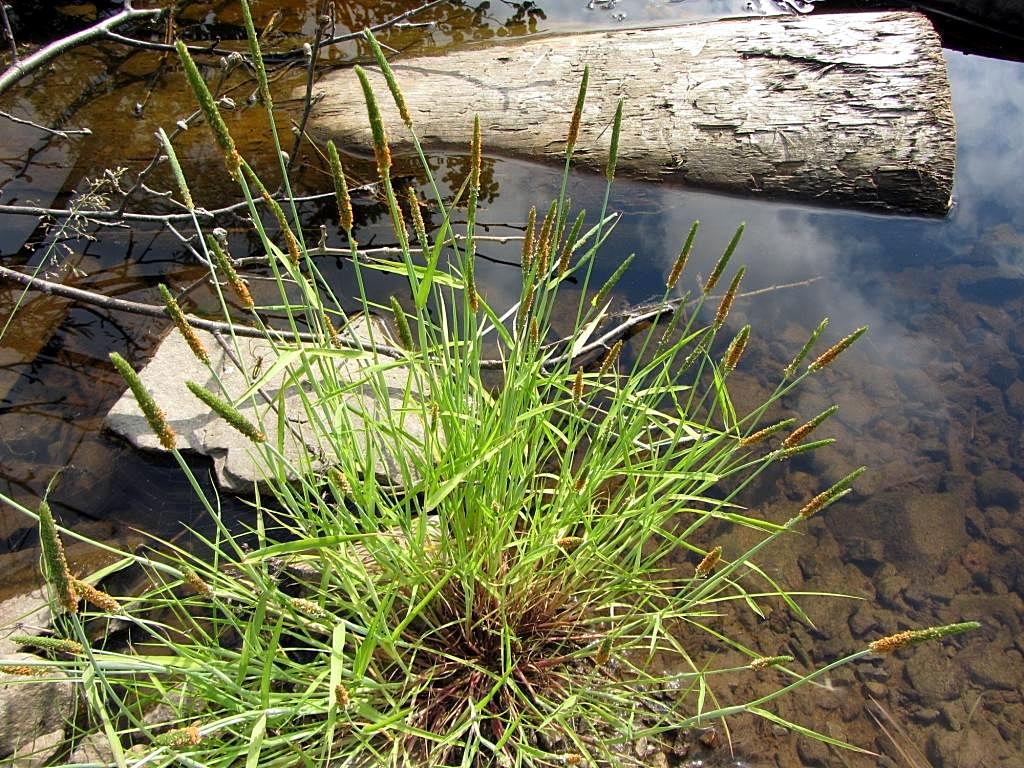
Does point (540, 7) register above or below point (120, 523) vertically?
above

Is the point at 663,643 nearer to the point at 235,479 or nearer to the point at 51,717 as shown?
the point at 235,479

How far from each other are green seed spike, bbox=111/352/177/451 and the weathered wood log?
2631 millimetres

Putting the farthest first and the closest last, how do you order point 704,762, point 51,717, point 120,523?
point 120,523 < point 704,762 < point 51,717

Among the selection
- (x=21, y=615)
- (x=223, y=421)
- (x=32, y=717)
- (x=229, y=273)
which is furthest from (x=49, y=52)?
(x=32, y=717)

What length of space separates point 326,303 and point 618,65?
1.77 metres

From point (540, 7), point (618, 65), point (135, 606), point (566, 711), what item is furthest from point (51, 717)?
point (540, 7)

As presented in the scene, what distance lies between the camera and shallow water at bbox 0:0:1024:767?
204 cm

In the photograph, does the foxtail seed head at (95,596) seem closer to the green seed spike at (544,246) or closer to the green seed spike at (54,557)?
the green seed spike at (54,557)

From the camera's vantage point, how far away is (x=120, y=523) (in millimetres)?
2178

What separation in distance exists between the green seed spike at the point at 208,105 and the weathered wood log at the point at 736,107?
236 centimetres

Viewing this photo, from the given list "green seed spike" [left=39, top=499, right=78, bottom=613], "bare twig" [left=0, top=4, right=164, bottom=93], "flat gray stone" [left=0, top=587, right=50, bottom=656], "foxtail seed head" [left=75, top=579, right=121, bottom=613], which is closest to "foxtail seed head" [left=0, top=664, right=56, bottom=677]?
"foxtail seed head" [left=75, top=579, right=121, bottom=613]

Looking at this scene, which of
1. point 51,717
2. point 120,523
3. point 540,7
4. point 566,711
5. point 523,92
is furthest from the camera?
point 540,7

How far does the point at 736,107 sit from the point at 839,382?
133 cm

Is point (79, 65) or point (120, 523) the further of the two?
point (79, 65)
